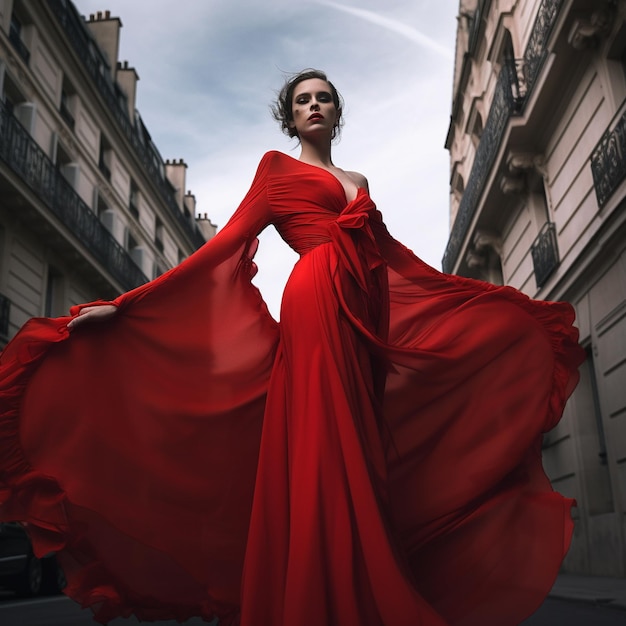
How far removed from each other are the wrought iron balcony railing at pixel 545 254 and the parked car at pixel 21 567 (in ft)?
29.1

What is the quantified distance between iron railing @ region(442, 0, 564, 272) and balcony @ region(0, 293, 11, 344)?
9.80 meters

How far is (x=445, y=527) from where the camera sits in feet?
10.3

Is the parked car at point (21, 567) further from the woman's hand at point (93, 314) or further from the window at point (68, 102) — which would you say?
the window at point (68, 102)

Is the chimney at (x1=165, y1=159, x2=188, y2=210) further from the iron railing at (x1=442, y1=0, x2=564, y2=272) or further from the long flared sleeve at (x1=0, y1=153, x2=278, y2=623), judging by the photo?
the long flared sleeve at (x1=0, y1=153, x2=278, y2=623)

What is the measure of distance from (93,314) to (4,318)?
11907 millimetres

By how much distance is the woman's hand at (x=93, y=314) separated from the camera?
3.11 m

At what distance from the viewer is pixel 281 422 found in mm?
2934

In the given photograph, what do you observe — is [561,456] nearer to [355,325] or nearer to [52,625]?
[52,625]

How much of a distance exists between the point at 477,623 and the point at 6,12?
1625 cm

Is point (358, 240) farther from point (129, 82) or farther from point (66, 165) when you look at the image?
point (129, 82)

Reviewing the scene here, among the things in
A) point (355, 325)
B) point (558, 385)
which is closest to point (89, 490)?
point (355, 325)

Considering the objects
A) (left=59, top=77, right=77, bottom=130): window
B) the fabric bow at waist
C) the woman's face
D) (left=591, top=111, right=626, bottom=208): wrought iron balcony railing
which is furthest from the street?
(left=59, top=77, right=77, bottom=130): window

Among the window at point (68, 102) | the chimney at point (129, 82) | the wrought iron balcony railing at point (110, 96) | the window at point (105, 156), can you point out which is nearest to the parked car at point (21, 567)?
the window at point (68, 102)

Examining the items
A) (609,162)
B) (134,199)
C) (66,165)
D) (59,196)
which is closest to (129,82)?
(134,199)
